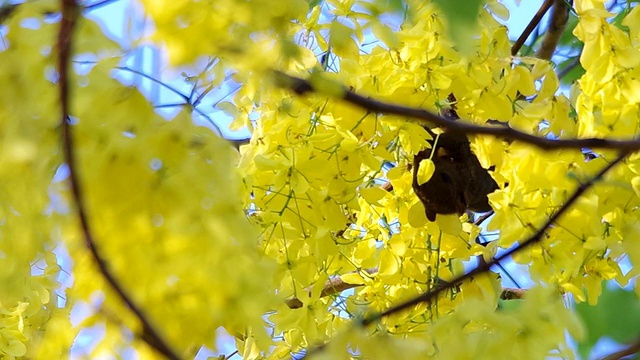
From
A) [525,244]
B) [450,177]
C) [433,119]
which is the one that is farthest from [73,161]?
[450,177]

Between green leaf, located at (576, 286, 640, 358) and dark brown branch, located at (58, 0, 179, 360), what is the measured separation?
0.30m

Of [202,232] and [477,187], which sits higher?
[202,232]

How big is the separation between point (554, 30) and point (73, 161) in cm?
96

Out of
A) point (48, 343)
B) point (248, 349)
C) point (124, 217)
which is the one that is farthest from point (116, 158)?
point (248, 349)

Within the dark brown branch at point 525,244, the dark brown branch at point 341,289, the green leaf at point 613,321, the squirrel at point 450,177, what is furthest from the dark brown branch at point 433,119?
the dark brown branch at point 341,289

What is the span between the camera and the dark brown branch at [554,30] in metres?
1.16

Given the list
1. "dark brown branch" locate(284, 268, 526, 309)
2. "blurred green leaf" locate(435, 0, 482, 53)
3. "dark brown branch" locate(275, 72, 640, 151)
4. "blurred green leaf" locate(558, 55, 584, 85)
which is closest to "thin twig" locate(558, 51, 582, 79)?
"blurred green leaf" locate(558, 55, 584, 85)

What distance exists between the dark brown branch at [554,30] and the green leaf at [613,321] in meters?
0.57

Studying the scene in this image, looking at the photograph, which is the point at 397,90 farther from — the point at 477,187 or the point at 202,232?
the point at 202,232

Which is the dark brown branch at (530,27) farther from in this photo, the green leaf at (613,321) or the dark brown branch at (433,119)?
the dark brown branch at (433,119)

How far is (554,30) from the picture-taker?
1165 millimetres

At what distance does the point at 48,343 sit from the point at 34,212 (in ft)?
0.41

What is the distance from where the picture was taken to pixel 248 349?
2.44ft

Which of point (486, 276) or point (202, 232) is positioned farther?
point (486, 276)
